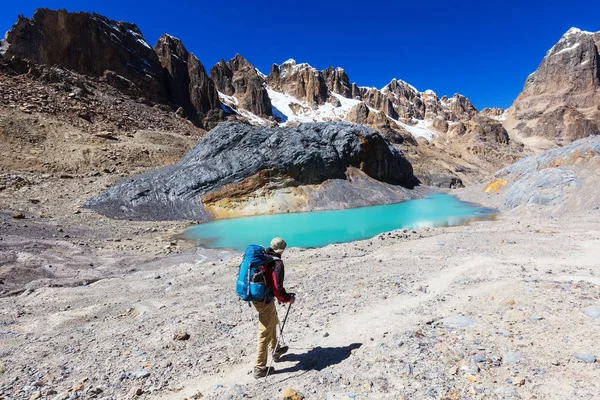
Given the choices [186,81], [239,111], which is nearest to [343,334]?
[186,81]

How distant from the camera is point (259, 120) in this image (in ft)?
408

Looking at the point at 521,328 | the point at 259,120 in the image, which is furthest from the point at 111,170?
the point at 259,120

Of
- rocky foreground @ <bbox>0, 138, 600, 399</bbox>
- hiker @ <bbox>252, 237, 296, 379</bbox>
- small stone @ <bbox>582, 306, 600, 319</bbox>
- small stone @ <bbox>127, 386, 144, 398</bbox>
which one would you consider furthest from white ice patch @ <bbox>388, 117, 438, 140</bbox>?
small stone @ <bbox>127, 386, 144, 398</bbox>

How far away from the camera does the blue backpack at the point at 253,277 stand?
498 centimetres

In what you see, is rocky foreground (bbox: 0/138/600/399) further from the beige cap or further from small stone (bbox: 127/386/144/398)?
the beige cap

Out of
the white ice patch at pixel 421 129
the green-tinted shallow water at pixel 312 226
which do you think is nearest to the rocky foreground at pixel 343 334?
the green-tinted shallow water at pixel 312 226

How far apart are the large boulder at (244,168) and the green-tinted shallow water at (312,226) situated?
465 centimetres

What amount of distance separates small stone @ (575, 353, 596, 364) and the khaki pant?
4161 mm

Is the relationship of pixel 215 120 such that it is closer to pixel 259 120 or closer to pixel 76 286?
pixel 259 120

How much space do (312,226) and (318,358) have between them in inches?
887

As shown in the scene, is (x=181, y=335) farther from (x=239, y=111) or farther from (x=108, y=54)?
(x=239, y=111)

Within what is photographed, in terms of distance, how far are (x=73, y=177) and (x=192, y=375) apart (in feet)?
121

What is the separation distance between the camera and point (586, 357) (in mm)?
4340

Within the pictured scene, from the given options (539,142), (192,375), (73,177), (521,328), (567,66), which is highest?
(567,66)
